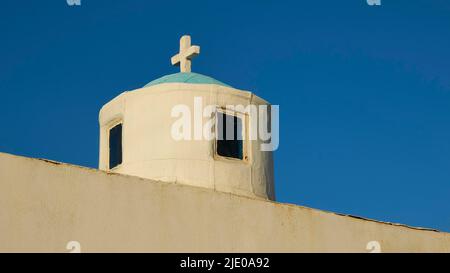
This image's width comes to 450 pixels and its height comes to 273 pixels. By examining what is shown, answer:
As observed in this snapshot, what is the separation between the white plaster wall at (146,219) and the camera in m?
16.3

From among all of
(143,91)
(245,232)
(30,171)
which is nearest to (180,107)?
(143,91)

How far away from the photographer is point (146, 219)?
57.2 feet

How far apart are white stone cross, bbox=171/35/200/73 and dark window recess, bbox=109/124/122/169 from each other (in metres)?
2.40

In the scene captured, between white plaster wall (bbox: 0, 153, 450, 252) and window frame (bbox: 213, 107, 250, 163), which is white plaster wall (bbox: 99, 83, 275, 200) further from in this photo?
white plaster wall (bbox: 0, 153, 450, 252)

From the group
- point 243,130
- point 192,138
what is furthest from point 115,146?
point 243,130

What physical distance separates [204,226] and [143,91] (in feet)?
14.2

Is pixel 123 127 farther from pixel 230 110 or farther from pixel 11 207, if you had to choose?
pixel 11 207

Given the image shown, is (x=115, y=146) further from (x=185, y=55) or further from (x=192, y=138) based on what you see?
(x=185, y=55)

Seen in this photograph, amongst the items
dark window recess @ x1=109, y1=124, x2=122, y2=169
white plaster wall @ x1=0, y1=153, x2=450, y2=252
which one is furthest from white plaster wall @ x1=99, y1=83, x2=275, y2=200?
white plaster wall @ x1=0, y1=153, x2=450, y2=252

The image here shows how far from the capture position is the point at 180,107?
68.7 ft

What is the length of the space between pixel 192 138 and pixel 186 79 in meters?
1.75

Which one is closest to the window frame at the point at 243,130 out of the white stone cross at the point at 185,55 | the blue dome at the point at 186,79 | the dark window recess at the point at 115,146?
the blue dome at the point at 186,79
